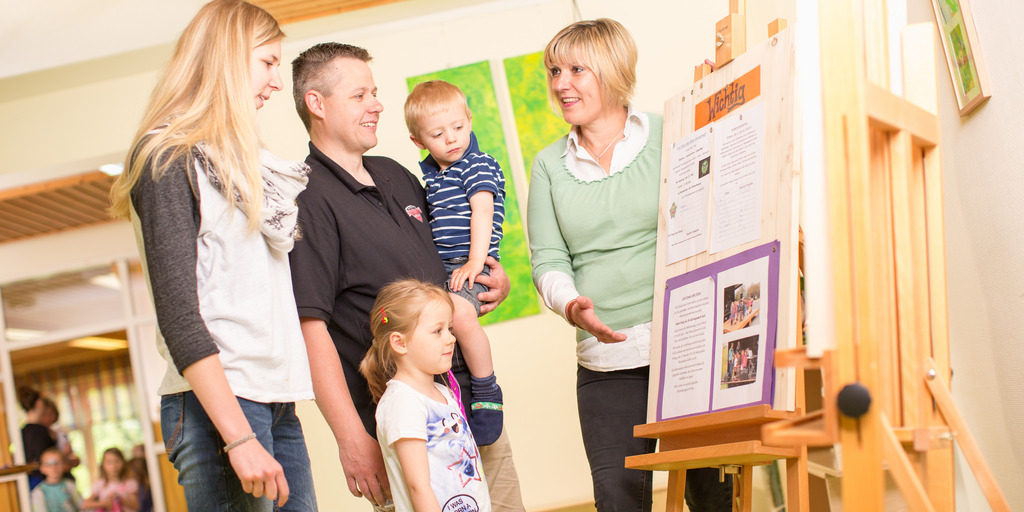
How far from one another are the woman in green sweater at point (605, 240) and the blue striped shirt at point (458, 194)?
0.53 feet

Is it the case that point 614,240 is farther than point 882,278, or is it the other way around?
point 614,240

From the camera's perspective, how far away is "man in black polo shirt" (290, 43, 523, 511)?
178 cm

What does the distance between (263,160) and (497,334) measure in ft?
9.60

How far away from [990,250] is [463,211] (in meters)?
1.44

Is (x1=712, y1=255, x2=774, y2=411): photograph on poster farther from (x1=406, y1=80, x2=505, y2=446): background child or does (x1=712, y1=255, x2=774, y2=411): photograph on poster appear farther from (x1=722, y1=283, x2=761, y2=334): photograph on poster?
(x1=406, y1=80, x2=505, y2=446): background child

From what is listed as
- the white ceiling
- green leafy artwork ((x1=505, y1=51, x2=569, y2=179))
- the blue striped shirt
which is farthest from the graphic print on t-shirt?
the white ceiling

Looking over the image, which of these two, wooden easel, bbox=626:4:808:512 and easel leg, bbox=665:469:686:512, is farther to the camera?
easel leg, bbox=665:469:686:512

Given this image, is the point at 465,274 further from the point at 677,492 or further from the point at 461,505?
the point at 677,492

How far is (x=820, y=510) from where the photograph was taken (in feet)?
9.20

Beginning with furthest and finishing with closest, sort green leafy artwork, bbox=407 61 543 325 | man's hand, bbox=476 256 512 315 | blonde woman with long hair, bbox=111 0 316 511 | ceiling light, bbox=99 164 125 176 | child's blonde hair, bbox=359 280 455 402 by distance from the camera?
ceiling light, bbox=99 164 125 176, green leafy artwork, bbox=407 61 543 325, man's hand, bbox=476 256 512 315, child's blonde hair, bbox=359 280 455 402, blonde woman with long hair, bbox=111 0 316 511

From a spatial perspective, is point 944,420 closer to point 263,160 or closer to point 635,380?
point 635,380

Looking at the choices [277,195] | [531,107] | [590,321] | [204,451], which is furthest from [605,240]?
[531,107]

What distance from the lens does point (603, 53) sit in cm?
208

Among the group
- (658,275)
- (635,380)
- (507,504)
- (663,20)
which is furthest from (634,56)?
(663,20)
